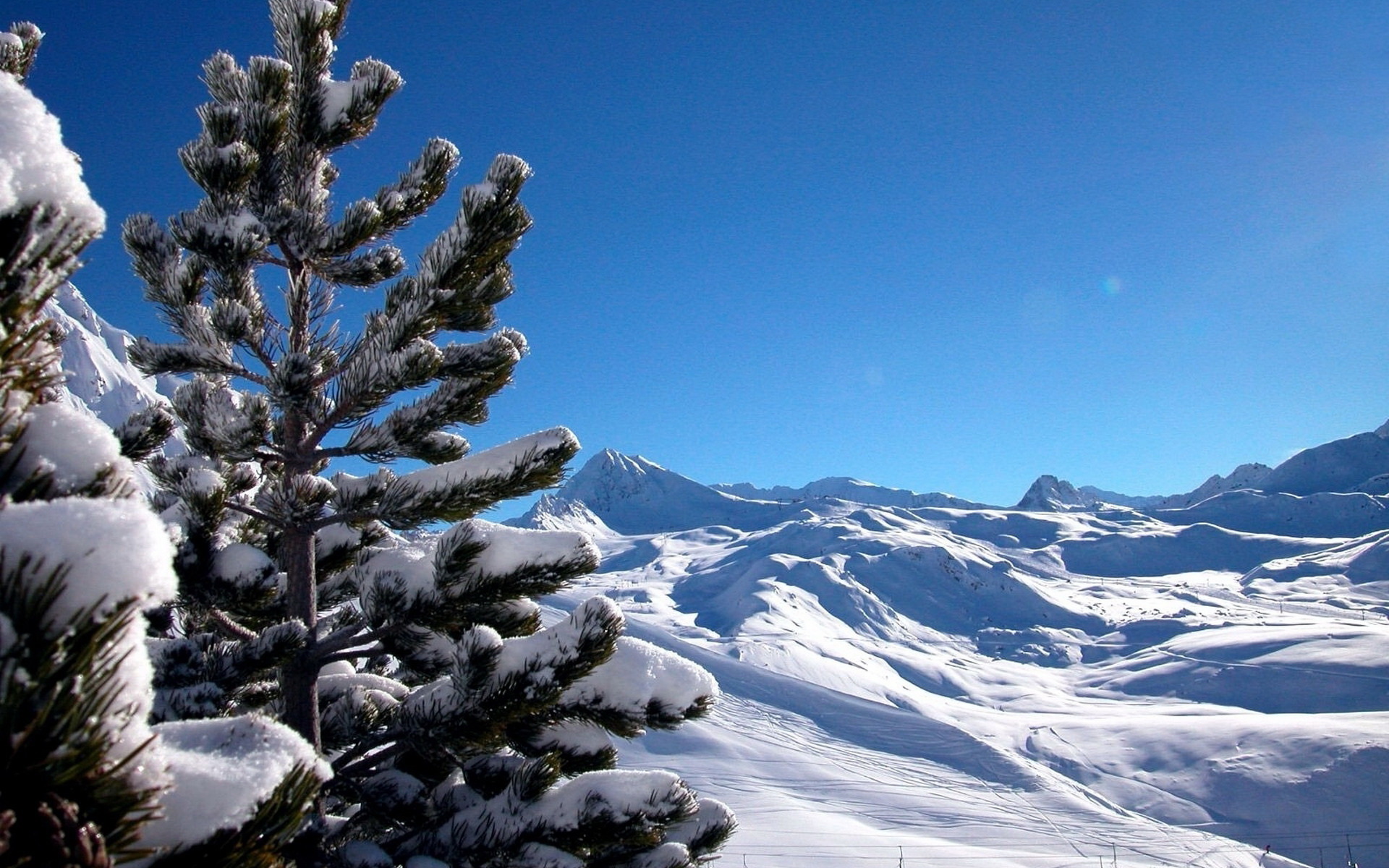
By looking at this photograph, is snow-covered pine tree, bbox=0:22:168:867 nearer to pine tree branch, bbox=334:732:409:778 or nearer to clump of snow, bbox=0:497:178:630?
clump of snow, bbox=0:497:178:630

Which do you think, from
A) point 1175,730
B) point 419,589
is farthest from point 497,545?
point 1175,730

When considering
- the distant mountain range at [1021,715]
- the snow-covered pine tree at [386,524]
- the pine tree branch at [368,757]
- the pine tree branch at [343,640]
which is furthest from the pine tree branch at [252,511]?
the distant mountain range at [1021,715]

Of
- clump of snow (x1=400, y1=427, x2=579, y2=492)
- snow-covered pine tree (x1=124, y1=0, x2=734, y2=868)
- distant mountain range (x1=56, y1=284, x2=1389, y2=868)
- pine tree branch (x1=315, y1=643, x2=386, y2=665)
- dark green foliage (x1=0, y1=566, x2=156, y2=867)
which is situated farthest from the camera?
distant mountain range (x1=56, y1=284, x2=1389, y2=868)

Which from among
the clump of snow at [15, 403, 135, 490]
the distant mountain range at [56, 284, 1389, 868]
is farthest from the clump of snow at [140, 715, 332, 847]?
the distant mountain range at [56, 284, 1389, 868]

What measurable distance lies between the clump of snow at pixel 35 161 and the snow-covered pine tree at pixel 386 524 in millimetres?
2288

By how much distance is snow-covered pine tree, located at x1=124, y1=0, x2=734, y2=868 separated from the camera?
3.25 meters

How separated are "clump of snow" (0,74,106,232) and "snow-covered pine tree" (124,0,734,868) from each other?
2.29 m

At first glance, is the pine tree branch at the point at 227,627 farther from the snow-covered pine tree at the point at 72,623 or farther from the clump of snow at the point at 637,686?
the snow-covered pine tree at the point at 72,623

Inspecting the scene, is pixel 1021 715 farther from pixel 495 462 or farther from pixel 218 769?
pixel 218 769

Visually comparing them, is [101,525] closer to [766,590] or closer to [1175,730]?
[1175,730]

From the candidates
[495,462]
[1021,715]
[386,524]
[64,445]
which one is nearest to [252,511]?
[386,524]

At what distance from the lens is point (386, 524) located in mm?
3963

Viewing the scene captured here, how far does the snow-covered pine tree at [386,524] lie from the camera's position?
3252mm

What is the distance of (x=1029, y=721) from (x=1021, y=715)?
6.67 meters
